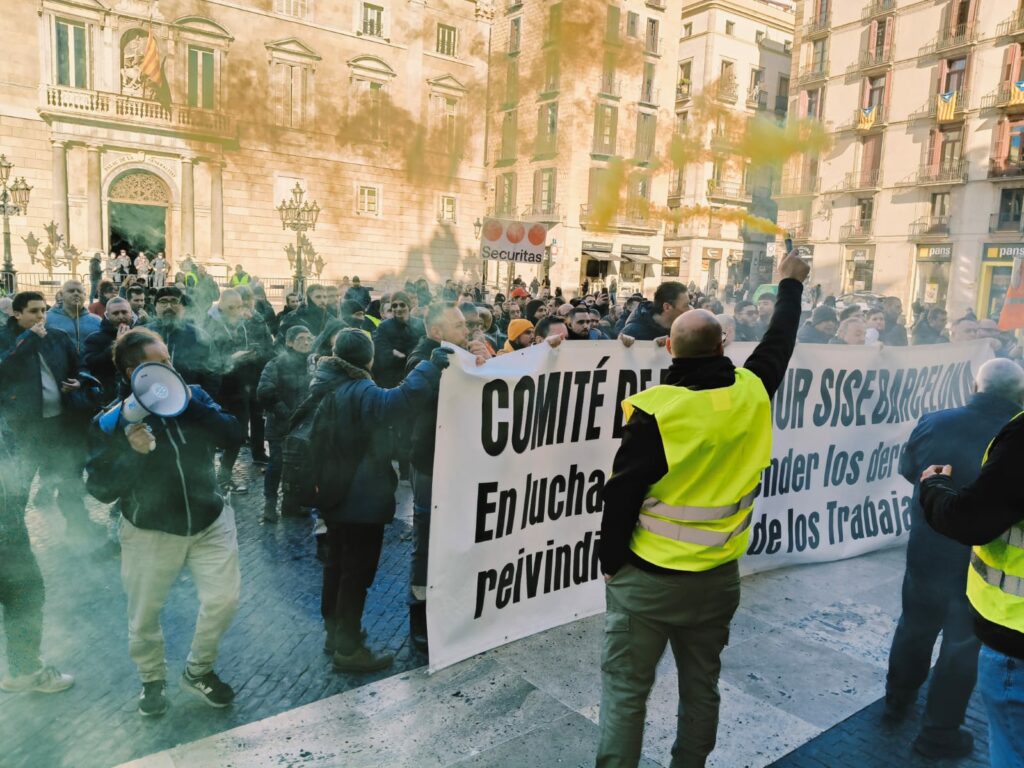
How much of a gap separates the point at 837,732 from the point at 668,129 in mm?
10987

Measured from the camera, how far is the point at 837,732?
3.47 m

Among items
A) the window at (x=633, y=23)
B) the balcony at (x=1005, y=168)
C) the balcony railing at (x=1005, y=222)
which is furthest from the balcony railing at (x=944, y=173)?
the window at (x=633, y=23)

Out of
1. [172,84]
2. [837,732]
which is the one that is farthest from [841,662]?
[172,84]

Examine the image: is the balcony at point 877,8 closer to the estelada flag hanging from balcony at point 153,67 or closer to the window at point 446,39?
the window at point 446,39

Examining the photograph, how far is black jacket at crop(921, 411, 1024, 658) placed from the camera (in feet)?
6.65

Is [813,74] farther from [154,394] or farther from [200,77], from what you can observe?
[154,394]

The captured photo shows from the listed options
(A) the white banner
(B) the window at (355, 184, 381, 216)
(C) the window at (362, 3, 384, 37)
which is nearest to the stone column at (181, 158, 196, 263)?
(B) the window at (355, 184, 381, 216)

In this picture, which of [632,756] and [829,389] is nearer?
[632,756]

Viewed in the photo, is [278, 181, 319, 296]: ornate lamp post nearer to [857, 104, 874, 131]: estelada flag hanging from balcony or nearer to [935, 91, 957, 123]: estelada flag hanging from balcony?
[857, 104, 874, 131]: estelada flag hanging from balcony

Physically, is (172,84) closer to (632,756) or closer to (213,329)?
(213,329)

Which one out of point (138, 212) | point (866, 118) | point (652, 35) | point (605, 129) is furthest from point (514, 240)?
point (866, 118)

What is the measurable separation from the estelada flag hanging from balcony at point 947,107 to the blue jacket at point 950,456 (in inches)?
1339

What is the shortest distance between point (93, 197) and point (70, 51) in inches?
90.1

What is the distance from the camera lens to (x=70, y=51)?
5.02 metres
